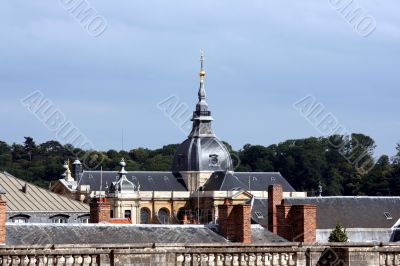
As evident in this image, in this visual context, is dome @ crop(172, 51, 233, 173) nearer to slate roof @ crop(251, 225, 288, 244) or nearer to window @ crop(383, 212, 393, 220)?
Result: window @ crop(383, 212, 393, 220)

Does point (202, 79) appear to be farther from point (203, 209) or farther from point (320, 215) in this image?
point (320, 215)

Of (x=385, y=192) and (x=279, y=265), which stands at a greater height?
(x=385, y=192)

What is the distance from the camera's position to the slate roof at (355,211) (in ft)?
264

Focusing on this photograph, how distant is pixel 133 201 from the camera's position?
157 meters

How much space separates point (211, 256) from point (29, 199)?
34270 mm

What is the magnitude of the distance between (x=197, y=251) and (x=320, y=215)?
55627mm

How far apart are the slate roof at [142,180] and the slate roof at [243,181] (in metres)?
4.59

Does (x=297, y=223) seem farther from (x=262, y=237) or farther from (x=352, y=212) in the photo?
(x=352, y=212)

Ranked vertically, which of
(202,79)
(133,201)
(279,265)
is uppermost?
(202,79)

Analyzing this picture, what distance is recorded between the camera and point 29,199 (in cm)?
5803

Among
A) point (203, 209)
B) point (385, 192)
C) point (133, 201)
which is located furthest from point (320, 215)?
point (385, 192)

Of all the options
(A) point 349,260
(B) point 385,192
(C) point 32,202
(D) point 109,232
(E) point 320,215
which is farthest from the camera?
(B) point 385,192

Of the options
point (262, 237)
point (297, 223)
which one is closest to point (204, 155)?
point (297, 223)

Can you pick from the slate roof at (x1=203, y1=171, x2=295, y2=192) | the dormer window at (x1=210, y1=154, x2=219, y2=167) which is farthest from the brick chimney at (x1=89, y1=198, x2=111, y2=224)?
the dormer window at (x1=210, y1=154, x2=219, y2=167)
